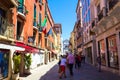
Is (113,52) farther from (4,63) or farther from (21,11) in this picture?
(4,63)

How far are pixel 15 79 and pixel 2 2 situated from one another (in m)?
5.48

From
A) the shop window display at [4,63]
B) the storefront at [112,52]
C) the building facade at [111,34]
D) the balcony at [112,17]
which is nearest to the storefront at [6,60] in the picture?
the shop window display at [4,63]

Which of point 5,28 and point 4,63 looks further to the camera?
point 5,28

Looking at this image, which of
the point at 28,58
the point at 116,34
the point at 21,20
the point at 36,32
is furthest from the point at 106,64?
the point at 36,32

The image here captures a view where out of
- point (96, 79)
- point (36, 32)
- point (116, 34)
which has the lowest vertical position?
point (96, 79)

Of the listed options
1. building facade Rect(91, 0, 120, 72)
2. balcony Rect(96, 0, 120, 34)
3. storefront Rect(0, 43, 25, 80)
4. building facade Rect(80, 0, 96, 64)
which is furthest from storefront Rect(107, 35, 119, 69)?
A: building facade Rect(80, 0, 96, 64)

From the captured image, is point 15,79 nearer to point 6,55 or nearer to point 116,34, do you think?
point 6,55

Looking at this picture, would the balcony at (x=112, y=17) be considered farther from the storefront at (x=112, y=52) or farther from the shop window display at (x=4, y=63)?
the shop window display at (x=4, y=63)

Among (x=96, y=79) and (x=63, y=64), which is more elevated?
(x=63, y=64)

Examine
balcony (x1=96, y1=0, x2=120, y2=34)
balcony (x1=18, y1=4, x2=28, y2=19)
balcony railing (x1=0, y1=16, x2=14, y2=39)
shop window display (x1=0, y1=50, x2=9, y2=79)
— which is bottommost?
shop window display (x1=0, y1=50, x2=9, y2=79)

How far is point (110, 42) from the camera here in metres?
18.9

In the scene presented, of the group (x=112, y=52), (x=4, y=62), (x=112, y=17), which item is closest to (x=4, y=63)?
(x=4, y=62)

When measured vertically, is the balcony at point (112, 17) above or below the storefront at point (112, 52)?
above

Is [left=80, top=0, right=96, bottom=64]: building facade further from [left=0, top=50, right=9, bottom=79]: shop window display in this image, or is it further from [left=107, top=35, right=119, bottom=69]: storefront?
[left=0, top=50, right=9, bottom=79]: shop window display
